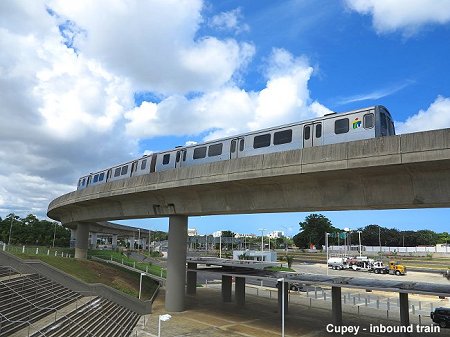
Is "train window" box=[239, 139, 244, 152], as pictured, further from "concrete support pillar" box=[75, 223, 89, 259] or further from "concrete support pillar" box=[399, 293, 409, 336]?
"concrete support pillar" box=[75, 223, 89, 259]

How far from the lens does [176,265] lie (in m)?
29.6

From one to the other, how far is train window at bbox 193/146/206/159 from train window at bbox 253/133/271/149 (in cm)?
501

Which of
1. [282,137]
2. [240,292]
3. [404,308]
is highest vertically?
[282,137]

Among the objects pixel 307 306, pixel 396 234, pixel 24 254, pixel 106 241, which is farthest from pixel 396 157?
pixel 106 241

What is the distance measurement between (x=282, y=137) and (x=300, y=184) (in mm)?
3713

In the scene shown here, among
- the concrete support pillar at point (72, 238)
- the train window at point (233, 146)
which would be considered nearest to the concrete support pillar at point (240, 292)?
the train window at point (233, 146)

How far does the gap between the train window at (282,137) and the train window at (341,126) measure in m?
2.78

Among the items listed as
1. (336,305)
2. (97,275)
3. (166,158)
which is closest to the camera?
(336,305)

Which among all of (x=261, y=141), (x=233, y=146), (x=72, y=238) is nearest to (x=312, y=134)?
(x=261, y=141)

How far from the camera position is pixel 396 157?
50.4 ft

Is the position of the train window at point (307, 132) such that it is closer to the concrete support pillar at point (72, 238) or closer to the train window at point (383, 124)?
the train window at point (383, 124)

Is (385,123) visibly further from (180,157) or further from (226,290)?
(226,290)

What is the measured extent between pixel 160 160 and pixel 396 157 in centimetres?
2100

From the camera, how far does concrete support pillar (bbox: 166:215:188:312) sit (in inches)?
1160
